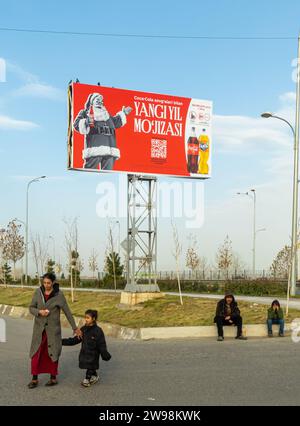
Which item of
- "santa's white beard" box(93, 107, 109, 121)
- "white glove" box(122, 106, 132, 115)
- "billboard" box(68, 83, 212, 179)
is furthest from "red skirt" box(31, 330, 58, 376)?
"white glove" box(122, 106, 132, 115)

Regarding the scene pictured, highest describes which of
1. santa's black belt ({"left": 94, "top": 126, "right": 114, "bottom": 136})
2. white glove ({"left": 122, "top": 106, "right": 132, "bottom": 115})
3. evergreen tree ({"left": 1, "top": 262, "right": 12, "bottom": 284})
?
white glove ({"left": 122, "top": 106, "right": 132, "bottom": 115})

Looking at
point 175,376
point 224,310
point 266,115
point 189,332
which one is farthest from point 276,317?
point 266,115

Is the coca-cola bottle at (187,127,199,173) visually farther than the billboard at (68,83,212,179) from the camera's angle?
Yes

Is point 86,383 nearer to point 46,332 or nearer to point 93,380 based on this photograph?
point 93,380

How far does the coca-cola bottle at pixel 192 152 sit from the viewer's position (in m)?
22.7

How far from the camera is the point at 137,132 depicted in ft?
71.4

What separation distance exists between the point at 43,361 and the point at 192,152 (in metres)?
15.5

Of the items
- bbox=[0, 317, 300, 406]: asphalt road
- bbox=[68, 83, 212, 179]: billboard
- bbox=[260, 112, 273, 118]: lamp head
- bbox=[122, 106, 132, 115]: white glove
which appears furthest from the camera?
bbox=[260, 112, 273, 118]: lamp head

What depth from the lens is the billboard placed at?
2077 centimetres

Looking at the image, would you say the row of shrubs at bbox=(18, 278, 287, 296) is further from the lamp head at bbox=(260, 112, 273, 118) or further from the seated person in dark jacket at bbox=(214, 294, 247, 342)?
the seated person in dark jacket at bbox=(214, 294, 247, 342)

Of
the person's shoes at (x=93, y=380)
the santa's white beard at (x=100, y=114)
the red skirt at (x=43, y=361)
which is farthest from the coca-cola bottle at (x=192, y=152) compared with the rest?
the red skirt at (x=43, y=361)

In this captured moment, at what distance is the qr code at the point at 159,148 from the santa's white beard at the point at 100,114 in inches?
79.5

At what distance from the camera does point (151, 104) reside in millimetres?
22062
